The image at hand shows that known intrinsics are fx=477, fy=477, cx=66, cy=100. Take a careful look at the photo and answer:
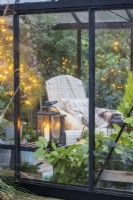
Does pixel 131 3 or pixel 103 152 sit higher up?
pixel 131 3

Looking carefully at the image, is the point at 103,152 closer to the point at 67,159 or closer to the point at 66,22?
the point at 67,159

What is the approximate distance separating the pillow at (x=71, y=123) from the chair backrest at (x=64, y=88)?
15 centimetres

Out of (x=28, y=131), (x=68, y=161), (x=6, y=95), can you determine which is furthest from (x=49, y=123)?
(x=6, y=95)

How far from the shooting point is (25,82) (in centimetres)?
555

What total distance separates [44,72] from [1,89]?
0.60 meters

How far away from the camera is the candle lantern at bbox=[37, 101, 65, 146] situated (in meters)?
5.45

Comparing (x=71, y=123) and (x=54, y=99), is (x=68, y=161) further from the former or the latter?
(x=54, y=99)

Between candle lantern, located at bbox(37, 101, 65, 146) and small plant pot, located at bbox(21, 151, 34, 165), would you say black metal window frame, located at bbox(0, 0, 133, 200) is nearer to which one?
small plant pot, located at bbox(21, 151, 34, 165)

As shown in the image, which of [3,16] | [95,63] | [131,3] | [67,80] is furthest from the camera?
[67,80]

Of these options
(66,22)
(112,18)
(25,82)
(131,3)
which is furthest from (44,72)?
(131,3)

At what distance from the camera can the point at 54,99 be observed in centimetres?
555

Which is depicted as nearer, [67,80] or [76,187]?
[76,187]

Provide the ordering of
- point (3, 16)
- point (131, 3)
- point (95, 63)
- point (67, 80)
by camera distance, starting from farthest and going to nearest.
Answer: point (67, 80) < point (3, 16) < point (95, 63) < point (131, 3)

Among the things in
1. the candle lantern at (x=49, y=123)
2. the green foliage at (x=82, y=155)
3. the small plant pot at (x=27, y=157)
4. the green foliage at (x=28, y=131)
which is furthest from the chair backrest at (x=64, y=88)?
the small plant pot at (x=27, y=157)
